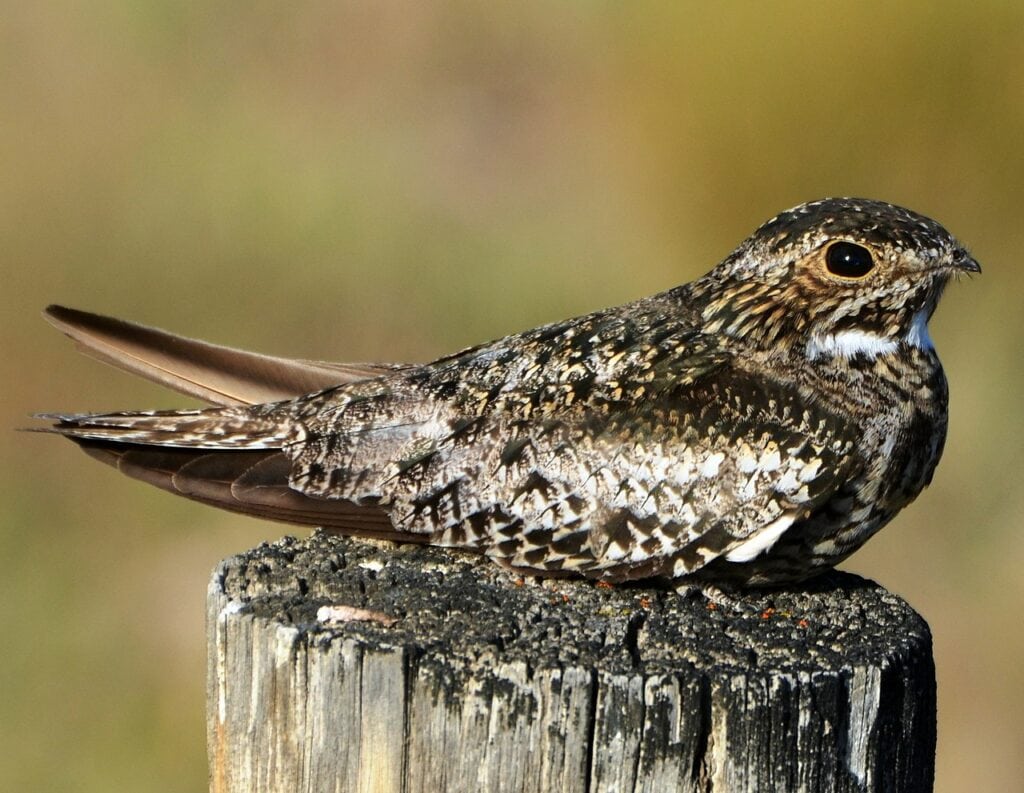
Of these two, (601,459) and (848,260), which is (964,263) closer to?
(848,260)

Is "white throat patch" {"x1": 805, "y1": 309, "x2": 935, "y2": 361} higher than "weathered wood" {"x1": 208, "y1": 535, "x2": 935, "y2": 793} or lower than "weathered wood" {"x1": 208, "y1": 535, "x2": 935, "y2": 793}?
higher

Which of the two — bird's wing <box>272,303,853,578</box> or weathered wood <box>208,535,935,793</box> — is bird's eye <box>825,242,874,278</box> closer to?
bird's wing <box>272,303,853,578</box>

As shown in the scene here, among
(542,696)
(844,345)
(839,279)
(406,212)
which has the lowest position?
(542,696)

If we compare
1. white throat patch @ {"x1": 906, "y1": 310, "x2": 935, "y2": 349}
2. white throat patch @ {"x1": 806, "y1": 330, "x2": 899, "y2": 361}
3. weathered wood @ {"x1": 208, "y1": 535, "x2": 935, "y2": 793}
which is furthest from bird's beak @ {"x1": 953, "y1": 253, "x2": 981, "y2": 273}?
weathered wood @ {"x1": 208, "y1": 535, "x2": 935, "y2": 793}

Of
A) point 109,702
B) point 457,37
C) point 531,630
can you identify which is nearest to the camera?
point 531,630

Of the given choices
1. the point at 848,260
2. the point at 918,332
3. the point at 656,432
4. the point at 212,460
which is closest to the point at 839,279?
the point at 848,260

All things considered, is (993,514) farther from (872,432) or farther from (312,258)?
(312,258)

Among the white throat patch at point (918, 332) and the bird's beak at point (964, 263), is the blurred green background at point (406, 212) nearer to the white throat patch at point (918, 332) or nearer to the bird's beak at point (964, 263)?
the white throat patch at point (918, 332)

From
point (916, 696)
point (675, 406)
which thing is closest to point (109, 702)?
point (675, 406)
